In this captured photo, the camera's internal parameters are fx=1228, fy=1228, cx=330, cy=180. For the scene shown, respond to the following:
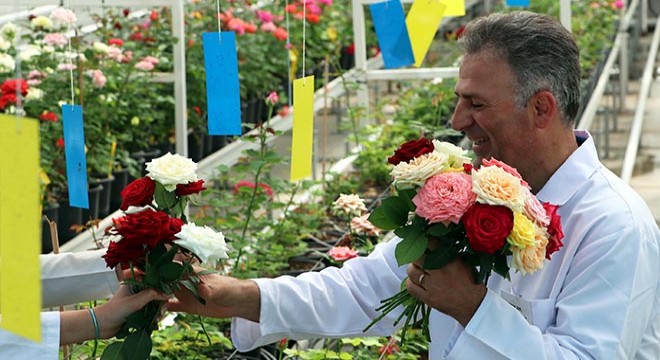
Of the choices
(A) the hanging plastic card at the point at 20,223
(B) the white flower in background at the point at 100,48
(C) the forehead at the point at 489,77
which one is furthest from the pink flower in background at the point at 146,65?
(A) the hanging plastic card at the point at 20,223

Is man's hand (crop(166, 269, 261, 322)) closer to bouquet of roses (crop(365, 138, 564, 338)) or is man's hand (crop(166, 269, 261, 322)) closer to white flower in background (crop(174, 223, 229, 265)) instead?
white flower in background (crop(174, 223, 229, 265))

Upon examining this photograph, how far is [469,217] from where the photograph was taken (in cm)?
198

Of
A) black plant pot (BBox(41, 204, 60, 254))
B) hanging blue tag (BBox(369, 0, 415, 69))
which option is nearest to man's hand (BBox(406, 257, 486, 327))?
hanging blue tag (BBox(369, 0, 415, 69))

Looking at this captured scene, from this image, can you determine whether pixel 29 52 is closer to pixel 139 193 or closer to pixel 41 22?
pixel 41 22

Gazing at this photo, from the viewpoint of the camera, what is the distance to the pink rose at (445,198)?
78.6 inches

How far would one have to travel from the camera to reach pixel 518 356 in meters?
2.04

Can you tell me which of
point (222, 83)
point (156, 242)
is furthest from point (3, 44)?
point (156, 242)

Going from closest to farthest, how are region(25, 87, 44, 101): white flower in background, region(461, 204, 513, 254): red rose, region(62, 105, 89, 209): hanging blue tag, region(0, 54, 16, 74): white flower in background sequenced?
region(461, 204, 513, 254): red rose → region(62, 105, 89, 209): hanging blue tag → region(25, 87, 44, 101): white flower in background → region(0, 54, 16, 74): white flower in background

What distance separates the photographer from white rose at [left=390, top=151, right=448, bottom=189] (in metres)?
2.08

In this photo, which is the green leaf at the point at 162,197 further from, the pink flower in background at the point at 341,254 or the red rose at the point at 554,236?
the pink flower in background at the point at 341,254

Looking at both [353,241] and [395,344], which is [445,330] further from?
[353,241]

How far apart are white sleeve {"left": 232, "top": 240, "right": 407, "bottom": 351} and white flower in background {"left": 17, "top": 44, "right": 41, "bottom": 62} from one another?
2811mm

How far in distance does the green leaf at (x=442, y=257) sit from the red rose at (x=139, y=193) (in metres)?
0.53

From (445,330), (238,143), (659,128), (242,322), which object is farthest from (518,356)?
(659,128)
